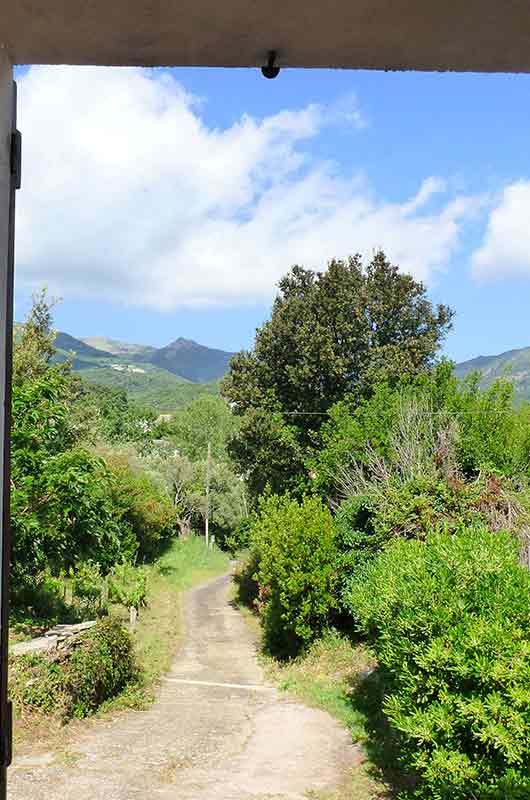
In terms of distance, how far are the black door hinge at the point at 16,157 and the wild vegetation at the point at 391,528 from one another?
474 cm

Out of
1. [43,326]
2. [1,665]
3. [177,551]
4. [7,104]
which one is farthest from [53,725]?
[177,551]

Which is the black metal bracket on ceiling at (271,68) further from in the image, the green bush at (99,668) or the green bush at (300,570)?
the green bush at (300,570)

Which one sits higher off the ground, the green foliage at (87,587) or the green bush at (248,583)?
the green foliage at (87,587)

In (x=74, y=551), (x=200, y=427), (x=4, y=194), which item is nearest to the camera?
(x=4, y=194)

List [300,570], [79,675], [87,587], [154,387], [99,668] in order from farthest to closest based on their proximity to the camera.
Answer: [154,387]
[87,587]
[300,570]
[99,668]
[79,675]

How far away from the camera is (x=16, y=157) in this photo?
1638mm

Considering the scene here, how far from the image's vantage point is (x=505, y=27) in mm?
1426

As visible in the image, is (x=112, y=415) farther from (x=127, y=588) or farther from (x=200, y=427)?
(x=127, y=588)

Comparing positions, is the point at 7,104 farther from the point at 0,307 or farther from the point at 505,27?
the point at 505,27

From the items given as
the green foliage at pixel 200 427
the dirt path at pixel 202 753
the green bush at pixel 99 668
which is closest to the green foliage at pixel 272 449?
the dirt path at pixel 202 753

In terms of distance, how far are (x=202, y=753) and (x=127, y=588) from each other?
10550 millimetres

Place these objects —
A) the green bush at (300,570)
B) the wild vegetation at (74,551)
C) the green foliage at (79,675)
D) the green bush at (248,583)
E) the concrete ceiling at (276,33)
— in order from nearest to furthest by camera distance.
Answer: the concrete ceiling at (276,33) < the green foliage at (79,675) < the wild vegetation at (74,551) < the green bush at (300,570) < the green bush at (248,583)

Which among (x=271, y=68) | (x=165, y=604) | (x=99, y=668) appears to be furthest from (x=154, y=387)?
(x=271, y=68)

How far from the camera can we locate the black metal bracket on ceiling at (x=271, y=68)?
1557 millimetres
